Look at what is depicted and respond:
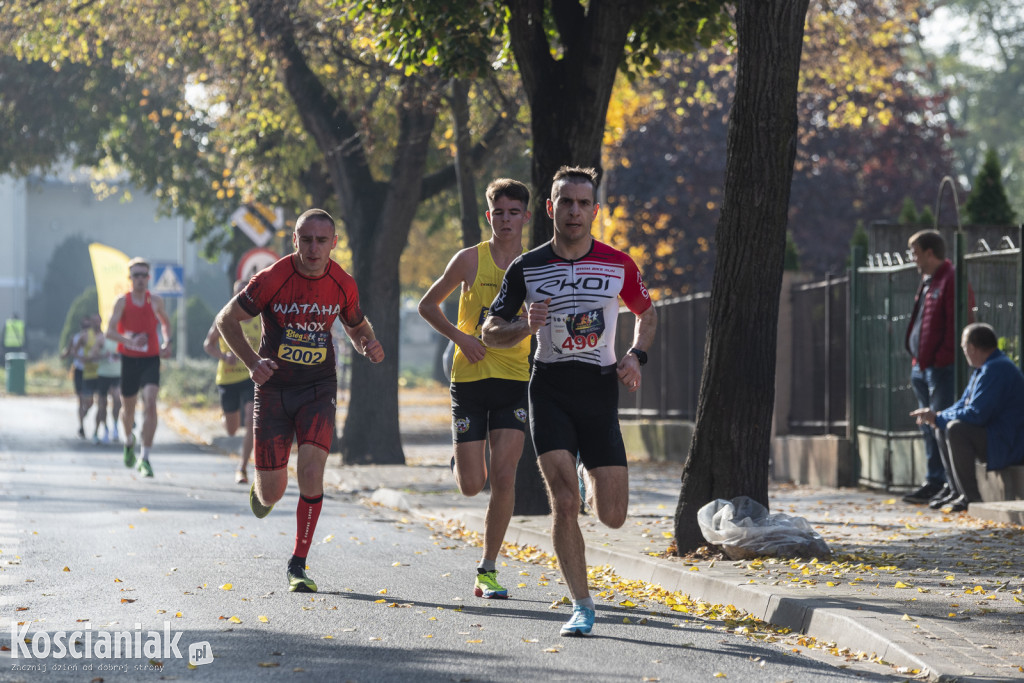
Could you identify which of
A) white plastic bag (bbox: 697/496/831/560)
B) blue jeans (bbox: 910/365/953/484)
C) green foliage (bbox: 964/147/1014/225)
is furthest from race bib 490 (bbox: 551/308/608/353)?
green foliage (bbox: 964/147/1014/225)

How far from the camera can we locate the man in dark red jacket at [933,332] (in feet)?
39.4

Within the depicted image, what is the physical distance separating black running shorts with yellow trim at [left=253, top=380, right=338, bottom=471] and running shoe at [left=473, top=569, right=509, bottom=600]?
1.15 m

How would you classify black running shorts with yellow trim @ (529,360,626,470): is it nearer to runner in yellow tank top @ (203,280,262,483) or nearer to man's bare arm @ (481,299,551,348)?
man's bare arm @ (481,299,551,348)

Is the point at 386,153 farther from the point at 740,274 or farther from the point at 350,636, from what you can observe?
the point at 350,636

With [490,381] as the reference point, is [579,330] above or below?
above

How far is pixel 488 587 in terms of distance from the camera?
25.6ft

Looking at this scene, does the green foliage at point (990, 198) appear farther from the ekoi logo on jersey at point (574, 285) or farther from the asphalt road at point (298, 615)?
the ekoi logo on jersey at point (574, 285)

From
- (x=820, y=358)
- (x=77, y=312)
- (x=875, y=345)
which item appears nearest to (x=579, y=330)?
(x=875, y=345)

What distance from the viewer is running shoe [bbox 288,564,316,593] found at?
7902 millimetres

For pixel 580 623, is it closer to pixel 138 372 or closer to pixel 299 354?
pixel 299 354

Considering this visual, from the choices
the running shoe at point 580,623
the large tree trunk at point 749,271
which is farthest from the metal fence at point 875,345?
the running shoe at point 580,623

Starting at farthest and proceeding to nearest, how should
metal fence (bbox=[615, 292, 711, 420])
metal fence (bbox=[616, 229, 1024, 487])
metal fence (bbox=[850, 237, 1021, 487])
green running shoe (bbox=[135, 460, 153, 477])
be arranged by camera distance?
metal fence (bbox=[615, 292, 711, 420]), green running shoe (bbox=[135, 460, 153, 477]), metal fence (bbox=[850, 237, 1021, 487]), metal fence (bbox=[616, 229, 1024, 487])

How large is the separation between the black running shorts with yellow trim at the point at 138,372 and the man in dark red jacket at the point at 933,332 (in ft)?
25.0

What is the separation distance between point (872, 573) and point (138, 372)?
9262 mm
